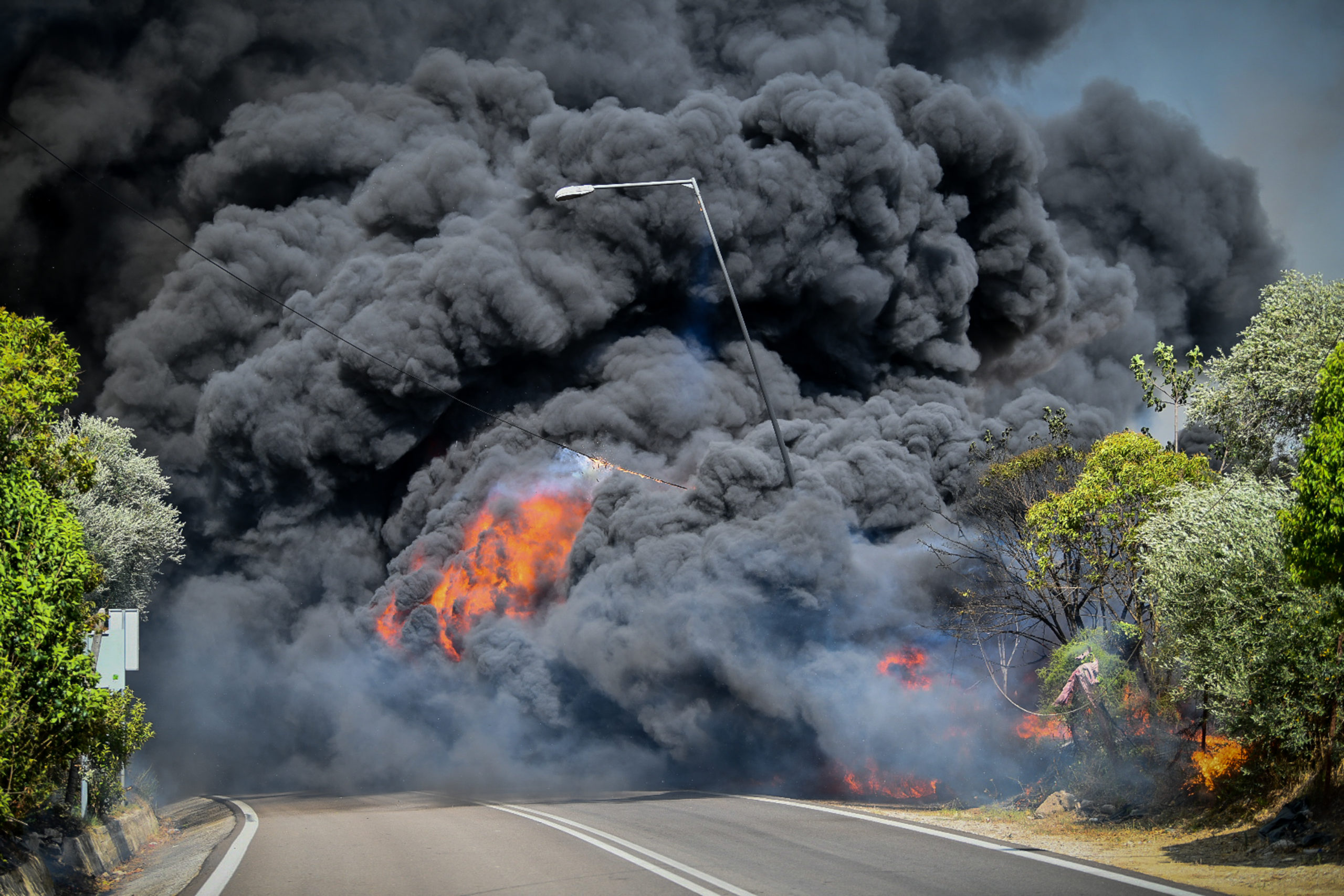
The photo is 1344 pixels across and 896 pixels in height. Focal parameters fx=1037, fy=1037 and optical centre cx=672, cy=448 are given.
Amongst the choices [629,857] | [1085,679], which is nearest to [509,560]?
[1085,679]

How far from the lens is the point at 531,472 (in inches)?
1577

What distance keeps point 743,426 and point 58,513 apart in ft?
100

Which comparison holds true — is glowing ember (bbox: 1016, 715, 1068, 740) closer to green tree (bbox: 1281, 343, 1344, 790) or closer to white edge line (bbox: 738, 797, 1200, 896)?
white edge line (bbox: 738, 797, 1200, 896)

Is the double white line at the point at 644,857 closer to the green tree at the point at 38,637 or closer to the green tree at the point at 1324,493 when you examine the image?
the green tree at the point at 38,637

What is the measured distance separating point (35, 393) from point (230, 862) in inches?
233

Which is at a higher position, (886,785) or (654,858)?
(654,858)

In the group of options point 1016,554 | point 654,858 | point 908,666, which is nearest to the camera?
point 654,858

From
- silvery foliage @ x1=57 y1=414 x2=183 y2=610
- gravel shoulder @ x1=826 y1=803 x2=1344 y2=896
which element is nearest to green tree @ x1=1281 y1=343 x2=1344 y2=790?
gravel shoulder @ x1=826 y1=803 x2=1344 y2=896

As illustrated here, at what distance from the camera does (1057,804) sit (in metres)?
15.0

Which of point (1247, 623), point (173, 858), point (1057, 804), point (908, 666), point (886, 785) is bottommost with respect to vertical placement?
point (886, 785)

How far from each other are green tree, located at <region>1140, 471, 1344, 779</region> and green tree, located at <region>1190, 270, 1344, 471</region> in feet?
15.2

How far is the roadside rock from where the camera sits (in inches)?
581

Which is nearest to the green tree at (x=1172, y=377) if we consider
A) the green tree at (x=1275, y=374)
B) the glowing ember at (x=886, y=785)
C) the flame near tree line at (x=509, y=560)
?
the green tree at (x=1275, y=374)

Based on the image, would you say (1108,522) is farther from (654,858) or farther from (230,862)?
(230,862)
